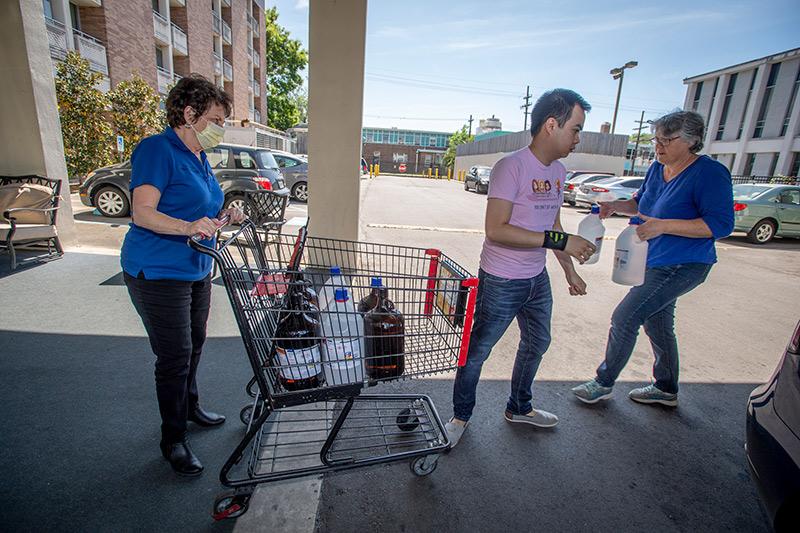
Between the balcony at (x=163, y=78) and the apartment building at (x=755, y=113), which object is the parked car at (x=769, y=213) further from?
the balcony at (x=163, y=78)

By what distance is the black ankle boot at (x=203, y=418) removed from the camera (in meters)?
2.55

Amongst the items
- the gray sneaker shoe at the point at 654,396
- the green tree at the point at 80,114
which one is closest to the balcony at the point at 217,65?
the green tree at the point at 80,114

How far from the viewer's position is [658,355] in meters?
3.04

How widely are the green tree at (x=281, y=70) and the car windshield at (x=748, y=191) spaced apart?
3696 centimetres

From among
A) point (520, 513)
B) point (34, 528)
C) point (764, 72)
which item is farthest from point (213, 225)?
point (764, 72)

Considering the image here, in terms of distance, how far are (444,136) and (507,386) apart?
84.5m

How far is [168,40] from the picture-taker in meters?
20.7

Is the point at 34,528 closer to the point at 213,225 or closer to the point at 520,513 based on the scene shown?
the point at 213,225

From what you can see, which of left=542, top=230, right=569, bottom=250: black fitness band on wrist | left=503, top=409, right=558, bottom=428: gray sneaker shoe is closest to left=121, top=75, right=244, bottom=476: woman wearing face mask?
left=542, top=230, right=569, bottom=250: black fitness band on wrist

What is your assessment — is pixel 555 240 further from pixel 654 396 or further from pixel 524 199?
pixel 654 396

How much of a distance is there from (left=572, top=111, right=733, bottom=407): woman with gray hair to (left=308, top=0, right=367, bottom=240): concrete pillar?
11.1ft

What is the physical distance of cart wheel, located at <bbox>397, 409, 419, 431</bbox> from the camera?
2473 mm

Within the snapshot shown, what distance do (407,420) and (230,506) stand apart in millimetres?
1114

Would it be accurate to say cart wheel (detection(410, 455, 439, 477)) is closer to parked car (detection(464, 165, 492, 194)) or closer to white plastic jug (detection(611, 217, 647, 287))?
white plastic jug (detection(611, 217, 647, 287))
